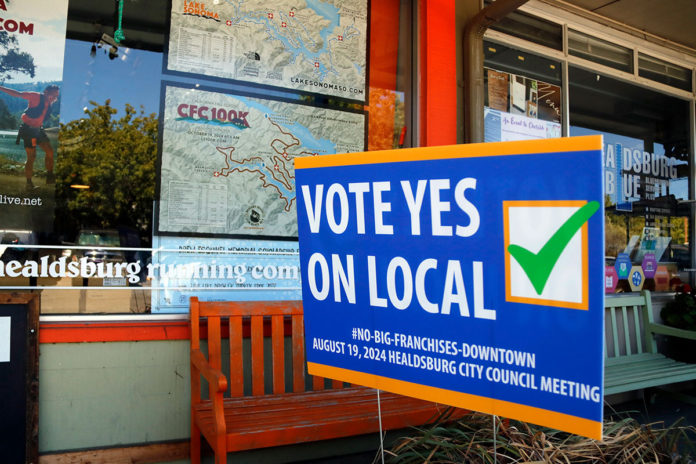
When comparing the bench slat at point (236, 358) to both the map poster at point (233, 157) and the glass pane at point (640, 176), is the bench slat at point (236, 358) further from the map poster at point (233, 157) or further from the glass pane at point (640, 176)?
the glass pane at point (640, 176)

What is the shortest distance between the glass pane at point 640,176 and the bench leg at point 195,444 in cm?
376

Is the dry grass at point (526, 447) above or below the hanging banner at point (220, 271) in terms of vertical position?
below

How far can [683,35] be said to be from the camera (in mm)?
5438

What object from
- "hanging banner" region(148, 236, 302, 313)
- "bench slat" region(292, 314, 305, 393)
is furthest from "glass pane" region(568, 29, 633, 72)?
"bench slat" region(292, 314, 305, 393)

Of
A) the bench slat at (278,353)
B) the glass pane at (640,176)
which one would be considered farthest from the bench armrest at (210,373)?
the glass pane at (640,176)

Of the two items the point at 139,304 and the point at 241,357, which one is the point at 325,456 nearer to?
the point at 241,357

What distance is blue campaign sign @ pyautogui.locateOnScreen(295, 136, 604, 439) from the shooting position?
1314 millimetres

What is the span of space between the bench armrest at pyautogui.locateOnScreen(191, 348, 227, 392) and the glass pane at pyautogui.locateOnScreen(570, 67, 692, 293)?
3719 mm

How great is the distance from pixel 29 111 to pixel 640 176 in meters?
5.10

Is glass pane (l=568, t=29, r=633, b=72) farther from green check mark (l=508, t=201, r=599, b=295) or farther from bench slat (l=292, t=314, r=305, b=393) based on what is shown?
green check mark (l=508, t=201, r=599, b=295)

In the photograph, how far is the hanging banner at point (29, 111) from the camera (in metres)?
2.86

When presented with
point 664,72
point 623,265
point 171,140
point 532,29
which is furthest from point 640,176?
point 171,140

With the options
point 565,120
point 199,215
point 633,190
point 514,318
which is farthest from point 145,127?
point 633,190

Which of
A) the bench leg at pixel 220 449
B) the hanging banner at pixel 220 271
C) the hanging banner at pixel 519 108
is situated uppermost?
the hanging banner at pixel 519 108
